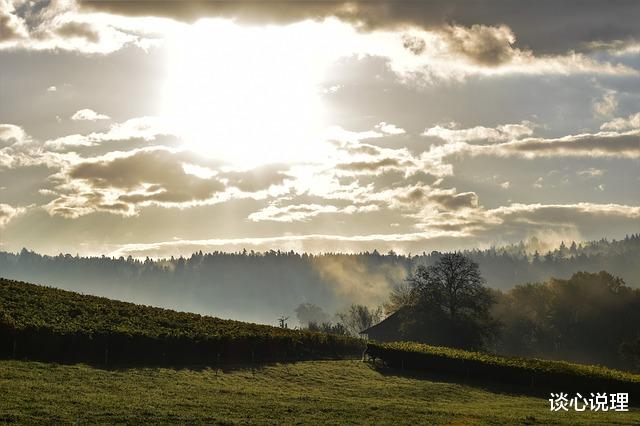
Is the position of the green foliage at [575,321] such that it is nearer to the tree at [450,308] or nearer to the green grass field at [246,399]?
the tree at [450,308]

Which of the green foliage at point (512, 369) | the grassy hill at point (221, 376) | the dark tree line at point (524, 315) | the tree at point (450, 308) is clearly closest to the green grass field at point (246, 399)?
the grassy hill at point (221, 376)

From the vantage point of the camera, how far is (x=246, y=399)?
146 ft

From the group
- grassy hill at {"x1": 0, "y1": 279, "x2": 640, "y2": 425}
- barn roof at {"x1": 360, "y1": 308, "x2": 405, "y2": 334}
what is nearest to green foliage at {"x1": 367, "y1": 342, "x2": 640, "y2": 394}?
grassy hill at {"x1": 0, "y1": 279, "x2": 640, "y2": 425}

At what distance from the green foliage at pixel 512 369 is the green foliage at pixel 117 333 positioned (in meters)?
9.50

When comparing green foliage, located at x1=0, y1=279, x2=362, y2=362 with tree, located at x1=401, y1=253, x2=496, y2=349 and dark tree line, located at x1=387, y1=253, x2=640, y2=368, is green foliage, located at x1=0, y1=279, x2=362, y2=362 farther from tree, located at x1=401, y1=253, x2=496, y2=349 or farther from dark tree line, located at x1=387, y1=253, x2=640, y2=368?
dark tree line, located at x1=387, y1=253, x2=640, y2=368

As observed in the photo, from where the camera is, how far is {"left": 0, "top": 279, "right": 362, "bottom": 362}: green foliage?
52.3 meters

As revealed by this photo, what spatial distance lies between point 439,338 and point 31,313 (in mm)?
59614

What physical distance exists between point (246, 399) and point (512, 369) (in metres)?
30.9

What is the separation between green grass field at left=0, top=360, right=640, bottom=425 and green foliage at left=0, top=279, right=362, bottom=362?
3.15 metres

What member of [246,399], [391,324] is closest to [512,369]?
[246,399]

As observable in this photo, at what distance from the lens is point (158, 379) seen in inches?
1994

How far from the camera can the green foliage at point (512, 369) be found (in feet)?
196

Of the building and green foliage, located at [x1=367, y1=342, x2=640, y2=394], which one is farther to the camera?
the building

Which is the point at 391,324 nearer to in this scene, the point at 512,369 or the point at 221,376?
the point at 512,369
